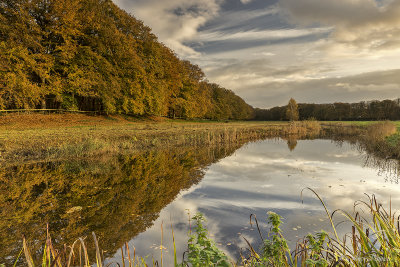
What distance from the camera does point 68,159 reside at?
31.6 ft

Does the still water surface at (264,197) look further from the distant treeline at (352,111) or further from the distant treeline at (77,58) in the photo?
the distant treeline at (352,111)

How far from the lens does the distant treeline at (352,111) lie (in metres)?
61.8

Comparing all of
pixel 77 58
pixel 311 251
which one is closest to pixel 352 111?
pixel 77 58

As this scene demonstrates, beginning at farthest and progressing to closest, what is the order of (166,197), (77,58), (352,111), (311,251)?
(352,111), (77,58), (166,197), (311,251)

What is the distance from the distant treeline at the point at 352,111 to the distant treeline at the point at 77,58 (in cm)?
5508

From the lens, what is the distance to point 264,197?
239 inches

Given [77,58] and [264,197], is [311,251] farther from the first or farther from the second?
[77,58]

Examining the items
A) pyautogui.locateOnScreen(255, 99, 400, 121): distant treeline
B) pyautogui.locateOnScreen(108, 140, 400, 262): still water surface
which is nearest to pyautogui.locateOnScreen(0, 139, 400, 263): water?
pyautogui.locateOnScreen(108, 140, 400, 262): still water surface

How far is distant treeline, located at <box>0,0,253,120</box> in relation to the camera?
19.9 meters

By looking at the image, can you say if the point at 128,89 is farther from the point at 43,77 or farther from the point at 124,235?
→ the point at 124,235

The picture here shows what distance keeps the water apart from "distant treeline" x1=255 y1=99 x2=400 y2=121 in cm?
6420

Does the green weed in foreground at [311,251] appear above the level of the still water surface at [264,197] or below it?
above

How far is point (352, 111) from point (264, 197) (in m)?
79.5

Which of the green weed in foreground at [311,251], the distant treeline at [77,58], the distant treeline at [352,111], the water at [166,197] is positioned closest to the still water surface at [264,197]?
the water at [166,197]
